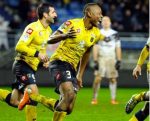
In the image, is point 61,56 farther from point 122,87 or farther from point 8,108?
point 122,87

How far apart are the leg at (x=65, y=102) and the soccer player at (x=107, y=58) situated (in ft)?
20.9

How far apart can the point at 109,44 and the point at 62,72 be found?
254 inches

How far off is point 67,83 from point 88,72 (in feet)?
40.1

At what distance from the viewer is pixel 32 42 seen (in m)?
11.0

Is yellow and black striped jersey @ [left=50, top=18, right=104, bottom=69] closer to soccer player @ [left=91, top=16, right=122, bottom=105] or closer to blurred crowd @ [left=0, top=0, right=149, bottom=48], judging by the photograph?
soccer player @ [left=91, top=16, right=122, bottom=105]

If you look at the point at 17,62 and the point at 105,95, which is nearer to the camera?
the point at 17,62

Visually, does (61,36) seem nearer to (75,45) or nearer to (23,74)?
(75,45)

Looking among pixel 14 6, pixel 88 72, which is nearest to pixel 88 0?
pixel 14 6

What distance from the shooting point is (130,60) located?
22.9 m

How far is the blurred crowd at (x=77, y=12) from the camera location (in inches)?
963

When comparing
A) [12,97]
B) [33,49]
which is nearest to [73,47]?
[33,49]

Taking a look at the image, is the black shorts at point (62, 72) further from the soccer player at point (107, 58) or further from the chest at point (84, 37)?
the soccer player at point (107, 58)

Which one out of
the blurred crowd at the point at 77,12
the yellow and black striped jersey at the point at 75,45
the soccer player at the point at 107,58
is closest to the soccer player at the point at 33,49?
the yellow and black striped jersey at the point at 75,45

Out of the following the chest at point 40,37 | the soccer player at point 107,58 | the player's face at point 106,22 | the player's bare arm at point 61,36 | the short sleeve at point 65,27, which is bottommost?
the soccer player at point 107,58
